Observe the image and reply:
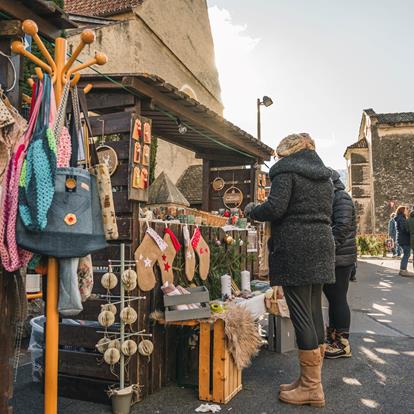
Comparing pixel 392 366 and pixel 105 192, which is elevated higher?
pixel 105 192

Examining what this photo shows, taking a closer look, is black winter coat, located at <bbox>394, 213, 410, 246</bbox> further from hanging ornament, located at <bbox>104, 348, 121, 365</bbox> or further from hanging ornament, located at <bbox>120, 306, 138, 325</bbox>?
hanging ornament, located at <bbox>104, 348, 121, 365</bbox>

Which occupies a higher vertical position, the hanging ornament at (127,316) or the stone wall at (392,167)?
the stone wall at (392,167)

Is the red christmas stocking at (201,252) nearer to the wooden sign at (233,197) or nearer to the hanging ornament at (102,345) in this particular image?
the hanging ornament at (102,345)

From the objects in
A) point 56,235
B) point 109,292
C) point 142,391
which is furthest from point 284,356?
point 56,235

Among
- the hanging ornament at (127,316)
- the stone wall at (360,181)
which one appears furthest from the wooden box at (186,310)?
the stone wall at (360,181)

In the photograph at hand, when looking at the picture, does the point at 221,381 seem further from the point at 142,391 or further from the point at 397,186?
the point at 397,186

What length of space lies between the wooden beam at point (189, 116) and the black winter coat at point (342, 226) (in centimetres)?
178

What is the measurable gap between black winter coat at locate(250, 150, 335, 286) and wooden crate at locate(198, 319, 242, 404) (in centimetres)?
71

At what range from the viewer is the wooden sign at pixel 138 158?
12.6ft

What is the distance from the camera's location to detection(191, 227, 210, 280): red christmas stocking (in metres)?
4.68

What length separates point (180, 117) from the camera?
16.9 feet

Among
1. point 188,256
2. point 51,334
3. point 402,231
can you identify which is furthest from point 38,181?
point 402,231

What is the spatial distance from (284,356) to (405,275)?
7.79 meters

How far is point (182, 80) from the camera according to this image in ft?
58.7
